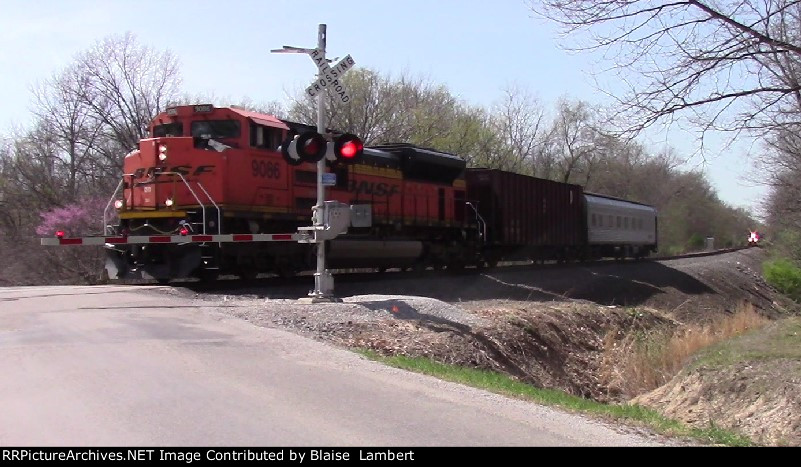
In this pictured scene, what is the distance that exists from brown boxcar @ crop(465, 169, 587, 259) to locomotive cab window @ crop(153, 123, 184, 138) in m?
12.5

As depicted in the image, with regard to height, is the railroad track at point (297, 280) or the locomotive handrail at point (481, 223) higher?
the locomotive handrail at point (481, 223)

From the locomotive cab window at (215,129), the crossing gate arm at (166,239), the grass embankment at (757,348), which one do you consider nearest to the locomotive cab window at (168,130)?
the locomotive cab window at (215,129)

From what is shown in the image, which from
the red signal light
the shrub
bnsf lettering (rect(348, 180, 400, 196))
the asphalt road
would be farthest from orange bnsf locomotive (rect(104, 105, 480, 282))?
the shrub

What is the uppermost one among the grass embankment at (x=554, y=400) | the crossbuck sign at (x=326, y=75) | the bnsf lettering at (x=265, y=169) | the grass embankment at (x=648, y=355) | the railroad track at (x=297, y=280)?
the crossbuck sign at (x=326, y=75)

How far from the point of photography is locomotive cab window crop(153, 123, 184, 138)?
1773cm

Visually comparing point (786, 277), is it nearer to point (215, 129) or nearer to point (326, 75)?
point (215, 129)

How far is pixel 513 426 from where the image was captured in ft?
21.7

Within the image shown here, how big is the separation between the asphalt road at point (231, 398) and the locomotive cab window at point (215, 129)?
729cm

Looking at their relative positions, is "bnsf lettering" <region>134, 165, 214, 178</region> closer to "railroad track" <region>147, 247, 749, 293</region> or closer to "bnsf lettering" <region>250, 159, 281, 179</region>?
"bnsf lettering" <region>250, 159, 281, 179</region>

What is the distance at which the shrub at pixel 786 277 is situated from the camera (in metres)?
39.1

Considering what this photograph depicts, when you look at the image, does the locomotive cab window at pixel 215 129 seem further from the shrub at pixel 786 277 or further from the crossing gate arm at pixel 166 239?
the shrub at pixel 786 277

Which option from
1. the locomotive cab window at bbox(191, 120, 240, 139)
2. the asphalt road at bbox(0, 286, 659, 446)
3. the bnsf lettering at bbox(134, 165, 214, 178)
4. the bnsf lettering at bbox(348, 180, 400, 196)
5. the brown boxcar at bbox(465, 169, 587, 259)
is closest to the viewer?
the asphalt road at bbox(0, 286, 659, 446)
